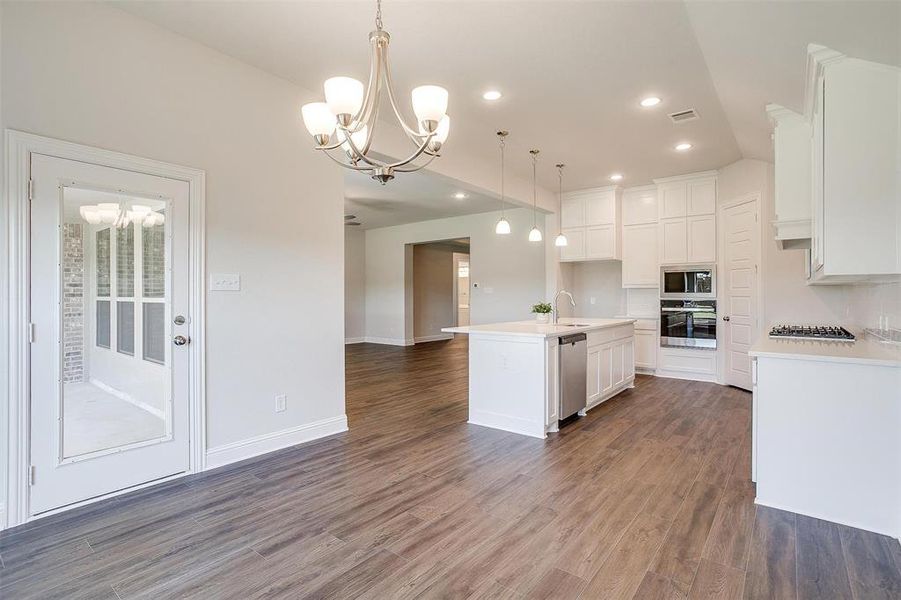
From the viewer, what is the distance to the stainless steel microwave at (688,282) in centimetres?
592

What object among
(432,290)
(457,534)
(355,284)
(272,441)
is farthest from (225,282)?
(432,290)

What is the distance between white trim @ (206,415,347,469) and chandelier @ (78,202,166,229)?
61.4 inches

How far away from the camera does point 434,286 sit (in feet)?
37.4

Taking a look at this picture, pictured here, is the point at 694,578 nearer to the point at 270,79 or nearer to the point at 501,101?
the point at 501,101

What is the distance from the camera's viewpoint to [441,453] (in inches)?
134

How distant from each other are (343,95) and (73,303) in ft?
6.44

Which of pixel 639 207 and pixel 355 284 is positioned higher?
pixel 639 207

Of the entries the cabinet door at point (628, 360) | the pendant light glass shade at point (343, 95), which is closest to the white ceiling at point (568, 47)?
the pendant light glass shade at point (343, 95)

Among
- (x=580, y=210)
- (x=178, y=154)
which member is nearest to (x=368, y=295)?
(x=580, y=210)

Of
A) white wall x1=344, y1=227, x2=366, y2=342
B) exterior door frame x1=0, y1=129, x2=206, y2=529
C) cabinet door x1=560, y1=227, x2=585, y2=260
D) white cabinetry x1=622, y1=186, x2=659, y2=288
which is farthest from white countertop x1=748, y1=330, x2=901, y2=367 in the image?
white wall x1=344, y1=227, x2=366, y2=342

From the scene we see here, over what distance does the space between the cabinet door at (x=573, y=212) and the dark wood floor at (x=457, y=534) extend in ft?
13.7

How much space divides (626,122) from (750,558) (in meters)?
3.59

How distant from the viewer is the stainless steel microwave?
19.4 ft

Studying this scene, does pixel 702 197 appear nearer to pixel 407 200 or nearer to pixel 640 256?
pixel 640 256
